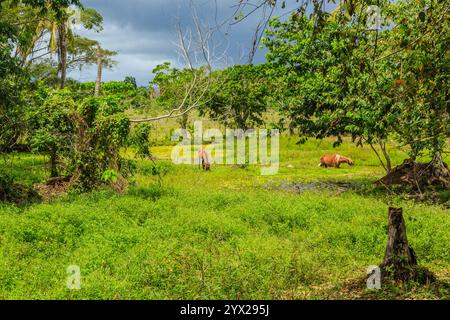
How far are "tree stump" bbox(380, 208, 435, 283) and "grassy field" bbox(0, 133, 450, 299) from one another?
0.24 m

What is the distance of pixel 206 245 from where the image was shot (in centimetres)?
966

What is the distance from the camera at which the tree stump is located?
Result: 7.40m

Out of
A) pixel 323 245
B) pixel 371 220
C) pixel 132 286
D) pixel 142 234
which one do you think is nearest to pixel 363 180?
pixel 371 220

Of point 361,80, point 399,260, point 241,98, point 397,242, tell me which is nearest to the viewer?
point 399,260

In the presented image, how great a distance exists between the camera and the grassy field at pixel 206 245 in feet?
23.5

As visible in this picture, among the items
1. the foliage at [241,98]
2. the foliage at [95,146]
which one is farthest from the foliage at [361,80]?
the foliage at [241,98]

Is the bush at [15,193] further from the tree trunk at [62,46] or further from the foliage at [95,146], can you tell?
the tree trunk at [62,46]

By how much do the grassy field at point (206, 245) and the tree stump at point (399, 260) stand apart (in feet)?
0.80

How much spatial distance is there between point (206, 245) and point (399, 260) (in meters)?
3.79

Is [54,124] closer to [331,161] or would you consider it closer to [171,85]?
[331,161]

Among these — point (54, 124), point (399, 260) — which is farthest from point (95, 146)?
point (399, 260)

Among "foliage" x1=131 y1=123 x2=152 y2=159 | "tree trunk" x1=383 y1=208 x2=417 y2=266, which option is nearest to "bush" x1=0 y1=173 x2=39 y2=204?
"foliage" x1=131 y1=123 x2=152 y2=159

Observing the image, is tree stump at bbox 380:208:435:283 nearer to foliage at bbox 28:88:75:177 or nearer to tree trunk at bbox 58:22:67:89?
foliage at bbox 28:88:75:177
